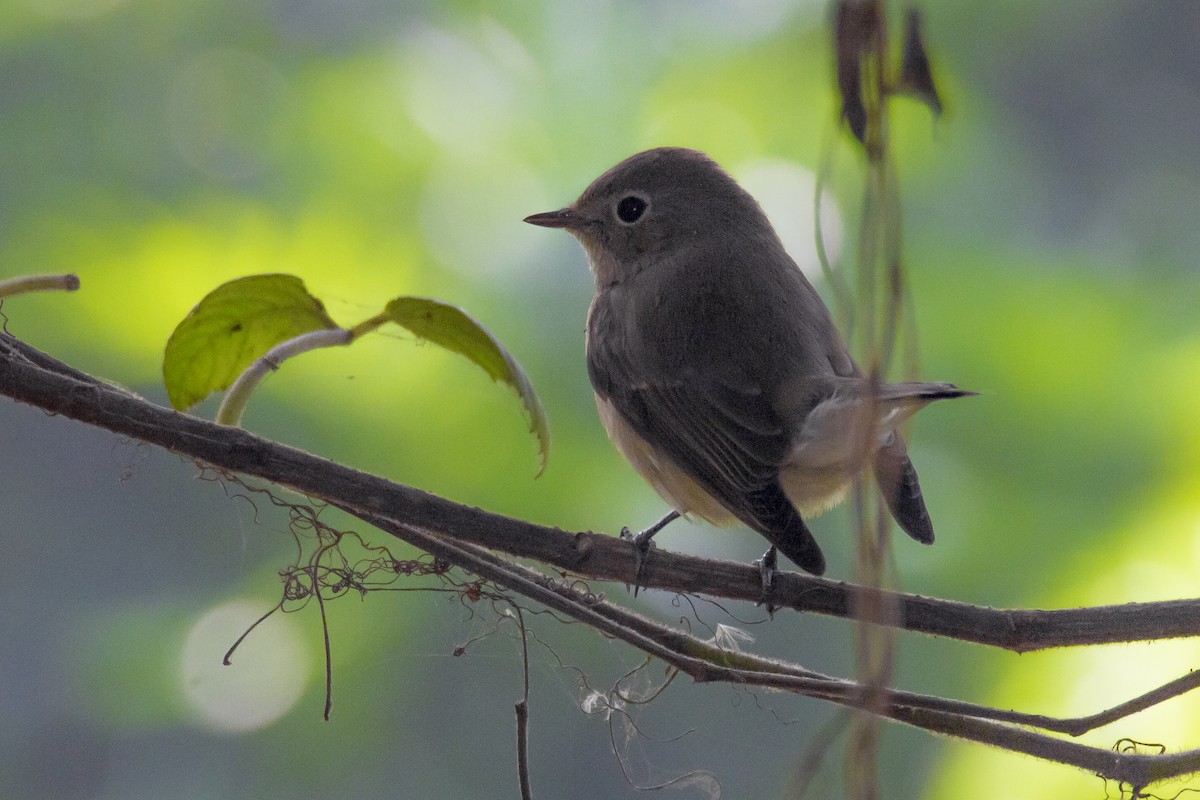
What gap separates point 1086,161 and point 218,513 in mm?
1430

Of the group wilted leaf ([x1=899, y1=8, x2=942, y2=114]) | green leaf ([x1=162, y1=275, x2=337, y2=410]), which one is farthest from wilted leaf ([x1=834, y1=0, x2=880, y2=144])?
green leaf ([x1=162, y1=275, x2=337, y2=410])

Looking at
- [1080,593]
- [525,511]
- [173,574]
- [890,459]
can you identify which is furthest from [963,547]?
[173,574]

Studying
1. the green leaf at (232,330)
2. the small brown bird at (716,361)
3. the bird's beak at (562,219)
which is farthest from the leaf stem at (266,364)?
the bird's beak at (562,219)

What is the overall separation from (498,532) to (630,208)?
100 cm

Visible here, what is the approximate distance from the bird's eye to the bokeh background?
0.43 ft

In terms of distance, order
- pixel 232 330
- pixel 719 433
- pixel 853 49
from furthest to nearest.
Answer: pixel 719 433
pixel 232 330
pixel 853 49

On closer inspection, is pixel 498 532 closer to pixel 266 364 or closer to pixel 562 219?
pixel 266 364

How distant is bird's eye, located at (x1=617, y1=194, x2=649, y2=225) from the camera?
5.47 feet

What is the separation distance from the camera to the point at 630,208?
167cm

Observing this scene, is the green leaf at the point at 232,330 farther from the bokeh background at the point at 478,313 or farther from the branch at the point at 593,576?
the bokeh background at the point at 478,313

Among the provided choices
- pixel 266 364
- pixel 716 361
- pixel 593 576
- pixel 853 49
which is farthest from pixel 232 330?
pixel 716 361

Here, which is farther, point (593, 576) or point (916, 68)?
point (593, 576)

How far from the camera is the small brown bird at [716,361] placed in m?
1.23

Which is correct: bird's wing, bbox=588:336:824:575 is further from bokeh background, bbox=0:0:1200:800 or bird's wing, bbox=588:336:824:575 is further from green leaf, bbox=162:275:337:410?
green leaf, bbox=162:275:337:410
